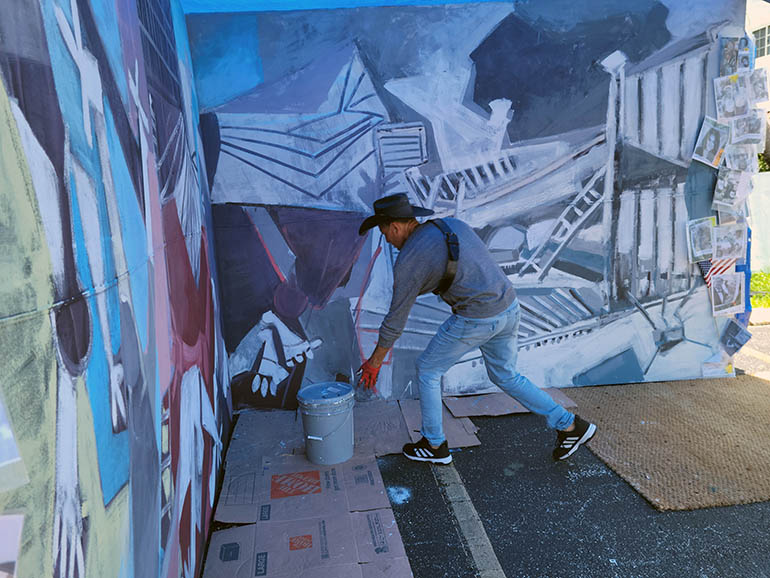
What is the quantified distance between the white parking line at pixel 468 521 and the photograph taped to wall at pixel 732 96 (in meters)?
3.58

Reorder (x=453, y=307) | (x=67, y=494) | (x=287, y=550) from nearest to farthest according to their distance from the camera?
(x=67, y=494) < (x=287, y=550) < (x=453, y=307)

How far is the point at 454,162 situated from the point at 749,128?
2457 millimetres

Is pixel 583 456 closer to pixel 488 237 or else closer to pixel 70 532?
pixel 488 237

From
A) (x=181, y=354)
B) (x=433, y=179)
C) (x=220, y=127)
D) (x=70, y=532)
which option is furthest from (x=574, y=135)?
(x=70, y=532)

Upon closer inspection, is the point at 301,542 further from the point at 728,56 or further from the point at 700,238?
the point at 728,56

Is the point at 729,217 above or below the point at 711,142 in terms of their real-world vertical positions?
below

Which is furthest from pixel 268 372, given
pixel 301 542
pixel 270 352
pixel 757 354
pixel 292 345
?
pixel 757 354

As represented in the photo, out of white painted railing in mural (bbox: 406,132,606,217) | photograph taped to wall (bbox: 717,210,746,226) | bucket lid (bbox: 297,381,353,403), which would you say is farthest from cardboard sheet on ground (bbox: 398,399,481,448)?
photograph taped to wall (bbox: 717,210,746,226)

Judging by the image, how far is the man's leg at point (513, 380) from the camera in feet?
10.9

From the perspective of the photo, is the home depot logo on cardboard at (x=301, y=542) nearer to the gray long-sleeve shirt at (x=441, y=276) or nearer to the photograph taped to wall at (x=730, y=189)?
the gray long-sleeve shirt at (x=441, y=276)

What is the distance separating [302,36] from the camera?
3.88 meters

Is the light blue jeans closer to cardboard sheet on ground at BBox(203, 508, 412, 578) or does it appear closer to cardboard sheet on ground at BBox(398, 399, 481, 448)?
cardboard sheet on ground at BBox(398, 399, 481, 448)

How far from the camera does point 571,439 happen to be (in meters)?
3.41

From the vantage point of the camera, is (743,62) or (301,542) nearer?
(301,542)
